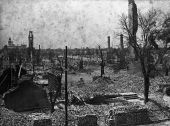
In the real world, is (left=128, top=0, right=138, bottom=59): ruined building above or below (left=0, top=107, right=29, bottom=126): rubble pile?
above

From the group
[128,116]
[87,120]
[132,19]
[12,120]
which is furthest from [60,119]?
[132,19]

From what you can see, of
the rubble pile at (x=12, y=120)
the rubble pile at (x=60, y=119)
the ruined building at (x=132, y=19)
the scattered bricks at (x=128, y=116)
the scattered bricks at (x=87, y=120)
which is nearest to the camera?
the rubble pile at (x=12, y=120)

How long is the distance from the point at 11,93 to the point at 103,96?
6611 mm

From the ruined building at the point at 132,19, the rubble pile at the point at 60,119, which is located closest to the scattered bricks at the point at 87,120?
the rubble pile at the point at 60,119

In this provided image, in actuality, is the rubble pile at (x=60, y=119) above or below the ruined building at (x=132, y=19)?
below

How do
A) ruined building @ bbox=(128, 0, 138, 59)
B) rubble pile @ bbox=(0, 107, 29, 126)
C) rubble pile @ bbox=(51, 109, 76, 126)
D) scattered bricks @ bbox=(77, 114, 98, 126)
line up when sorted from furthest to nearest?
ruined building @ bbox=(128, 0, 138, 59)
rubble pile @ bbox=(51, 109, 76, 126)
scattered bricks @ bbox=(77, 114, 98, 126)
rubble pile @ bbox=(0, 107, 29, 126)

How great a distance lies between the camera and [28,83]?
13.7 meters

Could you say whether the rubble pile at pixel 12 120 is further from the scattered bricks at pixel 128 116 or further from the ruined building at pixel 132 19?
the ruined building at pixel 132 19

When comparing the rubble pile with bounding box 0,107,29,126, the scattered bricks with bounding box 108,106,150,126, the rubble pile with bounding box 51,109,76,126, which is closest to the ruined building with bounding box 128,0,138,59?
the scattered bricks with bounding box 108,106,150,126

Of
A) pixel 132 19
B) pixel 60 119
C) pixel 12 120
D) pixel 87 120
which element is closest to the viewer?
pixel 12 120

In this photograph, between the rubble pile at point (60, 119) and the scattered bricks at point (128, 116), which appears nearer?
the rubble pile at point (60, 119)

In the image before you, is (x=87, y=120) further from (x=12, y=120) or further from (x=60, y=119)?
(x=12, y=120)

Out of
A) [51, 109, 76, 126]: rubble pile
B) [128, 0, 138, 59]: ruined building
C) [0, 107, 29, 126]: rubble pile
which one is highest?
[128, 0, 138, 59]: ruined building

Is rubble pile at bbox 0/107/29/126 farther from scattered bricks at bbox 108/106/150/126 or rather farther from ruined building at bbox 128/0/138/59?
ruined building at bbox 128/0/138/59
